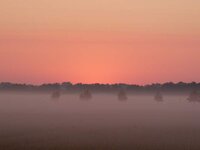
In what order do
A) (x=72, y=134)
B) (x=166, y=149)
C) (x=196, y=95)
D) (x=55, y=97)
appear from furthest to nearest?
(x=55, y=97) → (x=196, y=95) → (x=72, y=134) → (x=166, y=149)

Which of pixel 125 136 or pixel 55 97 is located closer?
pixel 125 136

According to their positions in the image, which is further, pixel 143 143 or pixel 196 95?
pixel 196 95

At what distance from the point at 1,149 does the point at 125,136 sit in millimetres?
15162

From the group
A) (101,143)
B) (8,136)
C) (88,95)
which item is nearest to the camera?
(101,143)

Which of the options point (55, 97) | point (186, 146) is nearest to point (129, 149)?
point (186, 146)

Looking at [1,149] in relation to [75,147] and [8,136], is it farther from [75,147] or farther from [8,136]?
[8,136]

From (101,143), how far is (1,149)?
8933 millimetres

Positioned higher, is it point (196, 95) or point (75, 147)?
point (196, 95)

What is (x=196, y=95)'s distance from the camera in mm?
141875

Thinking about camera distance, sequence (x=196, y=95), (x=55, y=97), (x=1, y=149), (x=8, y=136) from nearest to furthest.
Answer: (x=1, y=149) < (x=8, y=136) < (x=196, y=95) < (x=55, y=97)

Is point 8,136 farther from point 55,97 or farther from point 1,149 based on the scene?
point 55,97

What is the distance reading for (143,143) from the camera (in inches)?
1588

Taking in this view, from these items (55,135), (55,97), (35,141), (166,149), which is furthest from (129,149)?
(55,97)

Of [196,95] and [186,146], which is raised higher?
[196,95]
